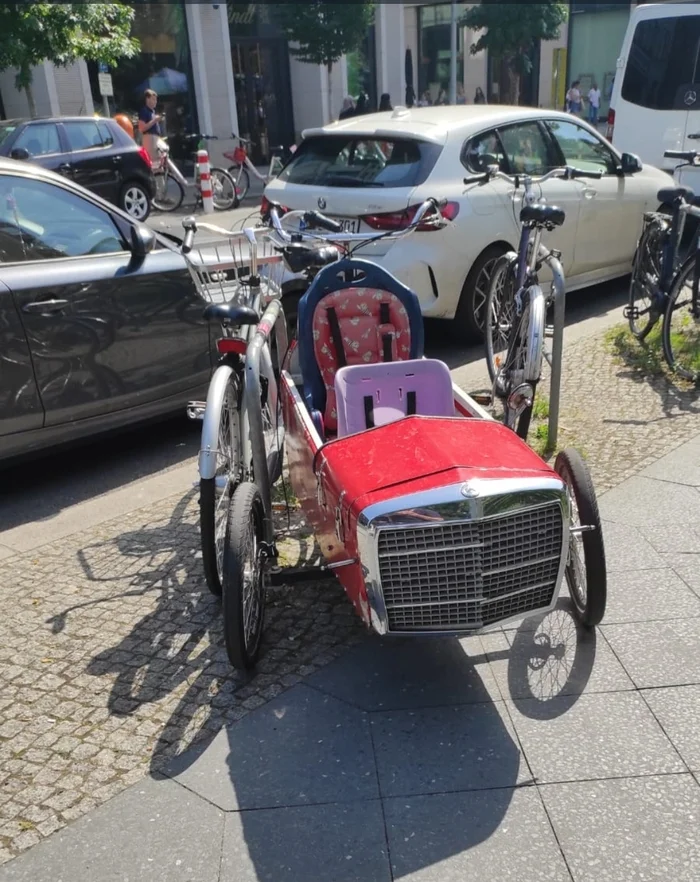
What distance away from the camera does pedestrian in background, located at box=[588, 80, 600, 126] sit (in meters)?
Result: 30.8

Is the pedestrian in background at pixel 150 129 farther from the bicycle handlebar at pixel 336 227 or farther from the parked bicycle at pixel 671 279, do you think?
the bicycle handlebar at pixel 336 227

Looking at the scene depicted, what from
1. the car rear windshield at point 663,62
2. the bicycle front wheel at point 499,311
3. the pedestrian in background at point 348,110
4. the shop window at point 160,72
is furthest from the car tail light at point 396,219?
the pedestrian in background at point 348,110

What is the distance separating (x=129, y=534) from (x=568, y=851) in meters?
2.64

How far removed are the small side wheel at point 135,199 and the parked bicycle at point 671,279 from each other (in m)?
10.1

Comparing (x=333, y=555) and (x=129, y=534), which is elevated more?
(x=333, y=555)

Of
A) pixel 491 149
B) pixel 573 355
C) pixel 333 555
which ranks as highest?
pixel 491 149

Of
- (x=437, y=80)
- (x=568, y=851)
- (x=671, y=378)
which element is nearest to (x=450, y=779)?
(x=568, y=851)

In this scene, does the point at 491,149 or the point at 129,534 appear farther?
the point at 491,149

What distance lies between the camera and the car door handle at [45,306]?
15.3ft

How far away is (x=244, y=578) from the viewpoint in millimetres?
3109

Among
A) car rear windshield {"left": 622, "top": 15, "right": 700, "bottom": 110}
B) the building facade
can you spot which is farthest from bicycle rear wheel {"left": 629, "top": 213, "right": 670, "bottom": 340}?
the building facade

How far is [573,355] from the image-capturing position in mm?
6949

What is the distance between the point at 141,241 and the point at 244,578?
8.73ft

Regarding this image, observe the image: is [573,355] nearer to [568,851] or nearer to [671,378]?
[671,378]
